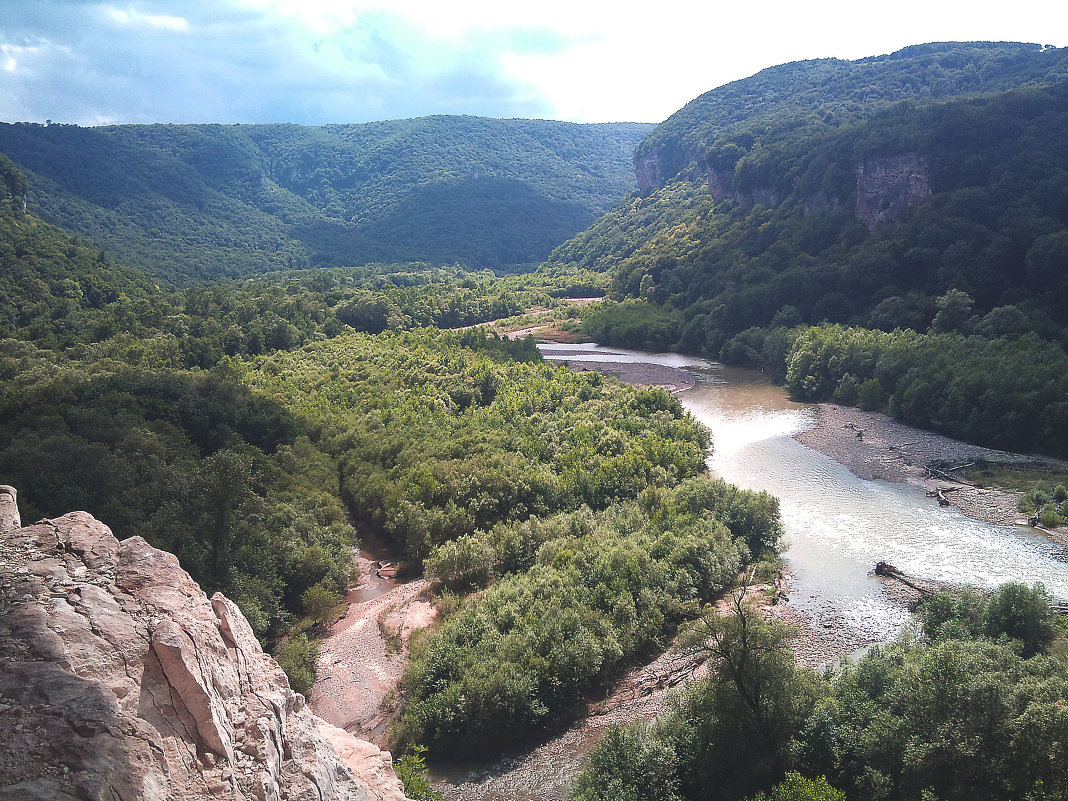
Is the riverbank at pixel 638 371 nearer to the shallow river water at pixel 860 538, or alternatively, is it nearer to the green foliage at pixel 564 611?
the shallow river water at pixel 860 538

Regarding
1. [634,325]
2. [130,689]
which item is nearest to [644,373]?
[634,325]

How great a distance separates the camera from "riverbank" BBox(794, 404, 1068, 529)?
127ft

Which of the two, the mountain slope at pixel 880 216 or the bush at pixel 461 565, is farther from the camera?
the mountain slope at pixel 880 216

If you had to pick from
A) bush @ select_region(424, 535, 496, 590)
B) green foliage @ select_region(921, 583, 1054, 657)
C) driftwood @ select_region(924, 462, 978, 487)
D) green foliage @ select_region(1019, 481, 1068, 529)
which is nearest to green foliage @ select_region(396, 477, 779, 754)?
bush @ select_region(424, 535, 496, 590)

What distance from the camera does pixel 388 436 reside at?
153 feet

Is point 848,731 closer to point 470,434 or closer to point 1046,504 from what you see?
point 1046,504

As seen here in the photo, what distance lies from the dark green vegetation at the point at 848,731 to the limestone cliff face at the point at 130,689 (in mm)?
10156

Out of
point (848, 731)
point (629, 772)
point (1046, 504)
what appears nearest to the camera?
point (848, 731)

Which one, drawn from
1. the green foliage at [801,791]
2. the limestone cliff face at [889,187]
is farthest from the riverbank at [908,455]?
the limestone cliff face at [889,187]

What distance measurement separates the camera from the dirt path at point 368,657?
80.3 feet

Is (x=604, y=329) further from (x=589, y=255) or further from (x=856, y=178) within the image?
(x=589, y=255)

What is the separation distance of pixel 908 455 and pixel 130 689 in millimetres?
50400

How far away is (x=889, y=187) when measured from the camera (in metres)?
83.0

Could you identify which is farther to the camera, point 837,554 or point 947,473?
point 947,473
